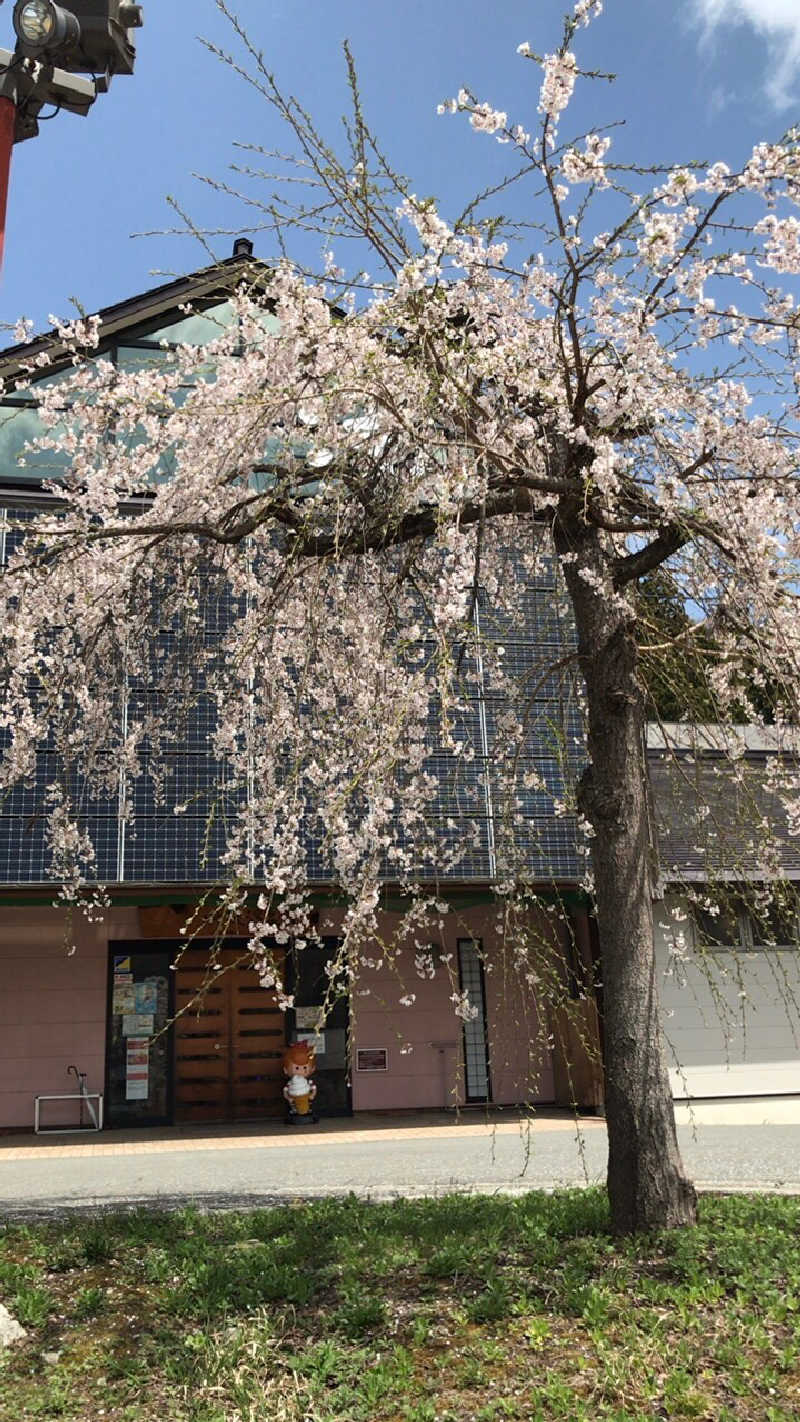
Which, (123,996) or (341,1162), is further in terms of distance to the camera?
(123,996)

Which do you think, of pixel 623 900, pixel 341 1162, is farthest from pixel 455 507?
pixel 341 1162

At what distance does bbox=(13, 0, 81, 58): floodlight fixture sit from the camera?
4012 mm

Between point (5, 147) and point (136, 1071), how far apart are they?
37.5ft

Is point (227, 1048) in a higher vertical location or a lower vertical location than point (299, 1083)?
higher

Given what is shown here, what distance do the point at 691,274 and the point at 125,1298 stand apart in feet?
16.6

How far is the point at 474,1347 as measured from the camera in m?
3.78

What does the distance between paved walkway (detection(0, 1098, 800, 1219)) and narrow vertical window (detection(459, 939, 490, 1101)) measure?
48 centimetres

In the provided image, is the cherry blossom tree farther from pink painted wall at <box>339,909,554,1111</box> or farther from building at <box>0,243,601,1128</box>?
pink painted wall at <box>339,909,554,1111</box>

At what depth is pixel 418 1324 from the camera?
12.8 ft

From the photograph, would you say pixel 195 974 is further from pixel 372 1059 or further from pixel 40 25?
pixel 40 25

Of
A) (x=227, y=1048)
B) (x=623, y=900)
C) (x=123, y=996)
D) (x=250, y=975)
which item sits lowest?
(x=227, y=1048)

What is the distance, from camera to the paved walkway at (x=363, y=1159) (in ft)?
23.8

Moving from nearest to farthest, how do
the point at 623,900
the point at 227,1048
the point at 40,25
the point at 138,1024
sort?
the point at 40,25 < the point at 623,900 < the point at 138,1024 < the point at 227,1048

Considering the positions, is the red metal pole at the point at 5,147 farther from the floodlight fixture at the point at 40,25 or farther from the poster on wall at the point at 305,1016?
the poster on wall at the point at 305,1016
